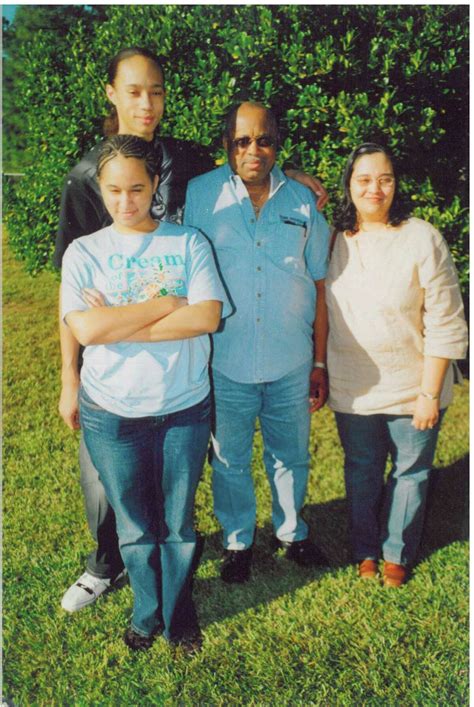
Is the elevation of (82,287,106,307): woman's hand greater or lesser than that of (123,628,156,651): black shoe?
greater

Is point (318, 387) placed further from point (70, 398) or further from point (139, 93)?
point (139, 93)

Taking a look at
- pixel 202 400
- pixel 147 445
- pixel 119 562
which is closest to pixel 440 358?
pixel 202 400

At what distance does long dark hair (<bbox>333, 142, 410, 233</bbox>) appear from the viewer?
2938 millimetres

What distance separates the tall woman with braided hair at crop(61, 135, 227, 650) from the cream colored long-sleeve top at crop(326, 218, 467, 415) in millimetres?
742

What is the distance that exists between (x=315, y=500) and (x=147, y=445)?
1.96 meters

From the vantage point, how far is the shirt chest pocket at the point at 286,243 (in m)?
3.08

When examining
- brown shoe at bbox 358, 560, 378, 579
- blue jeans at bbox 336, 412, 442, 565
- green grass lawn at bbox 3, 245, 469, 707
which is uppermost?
blue jeans at bbox 336, 412, 442, 565

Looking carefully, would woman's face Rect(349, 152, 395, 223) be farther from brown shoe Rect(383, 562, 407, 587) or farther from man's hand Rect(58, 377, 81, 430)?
brown shoe Rect(383, 562, 407, 587)

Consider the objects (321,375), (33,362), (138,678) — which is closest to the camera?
(138,678)

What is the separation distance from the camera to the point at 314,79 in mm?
3930

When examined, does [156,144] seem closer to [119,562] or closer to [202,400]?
[202,400]

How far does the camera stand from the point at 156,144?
3008 millimetres

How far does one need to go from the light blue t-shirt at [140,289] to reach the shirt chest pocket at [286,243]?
0.55 meters

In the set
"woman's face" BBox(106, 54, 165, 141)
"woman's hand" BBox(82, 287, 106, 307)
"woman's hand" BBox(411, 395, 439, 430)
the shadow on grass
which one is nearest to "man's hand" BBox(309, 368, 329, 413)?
"woman's hand" BBox(411, 395, 439, 430)
